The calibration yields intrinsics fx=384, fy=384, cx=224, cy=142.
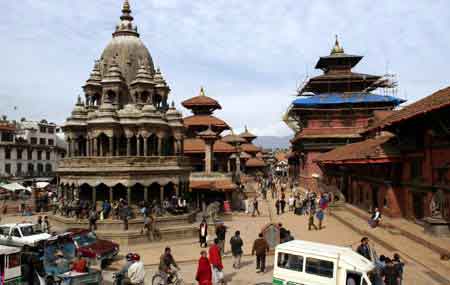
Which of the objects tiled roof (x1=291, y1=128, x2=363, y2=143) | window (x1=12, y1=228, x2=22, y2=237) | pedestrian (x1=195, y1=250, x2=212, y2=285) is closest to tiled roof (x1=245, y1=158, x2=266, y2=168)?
tiled roof (x1=291, y1=128, x2=363, y2=143)

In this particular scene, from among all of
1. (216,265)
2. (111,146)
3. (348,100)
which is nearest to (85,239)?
(216,265)

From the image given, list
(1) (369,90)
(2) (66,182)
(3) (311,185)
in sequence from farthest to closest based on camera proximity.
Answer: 1. (1) (369,90)
2. (3) (311,185)
3. (2) (66,182)

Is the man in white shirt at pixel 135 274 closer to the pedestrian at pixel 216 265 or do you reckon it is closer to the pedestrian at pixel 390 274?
the pedestrian at pixel 216 265

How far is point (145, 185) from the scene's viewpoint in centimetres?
2823

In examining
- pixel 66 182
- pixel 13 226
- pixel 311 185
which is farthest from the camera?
pixel 311 185

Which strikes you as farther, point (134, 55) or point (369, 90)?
point (369, 90)

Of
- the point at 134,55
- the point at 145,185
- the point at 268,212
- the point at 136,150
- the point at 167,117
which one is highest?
the point at 134,55

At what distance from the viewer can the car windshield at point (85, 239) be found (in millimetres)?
17953

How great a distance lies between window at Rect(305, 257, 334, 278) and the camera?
1109cm

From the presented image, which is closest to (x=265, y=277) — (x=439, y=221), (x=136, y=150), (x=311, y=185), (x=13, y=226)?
(x=439, y=221)

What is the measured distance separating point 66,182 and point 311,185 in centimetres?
3218

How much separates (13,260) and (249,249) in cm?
1137

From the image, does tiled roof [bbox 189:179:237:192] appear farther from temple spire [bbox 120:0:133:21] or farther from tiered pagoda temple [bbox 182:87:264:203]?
temple spire [bbox 120:0:133:21]

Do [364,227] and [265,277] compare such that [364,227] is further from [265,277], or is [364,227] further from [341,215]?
[265,277]
